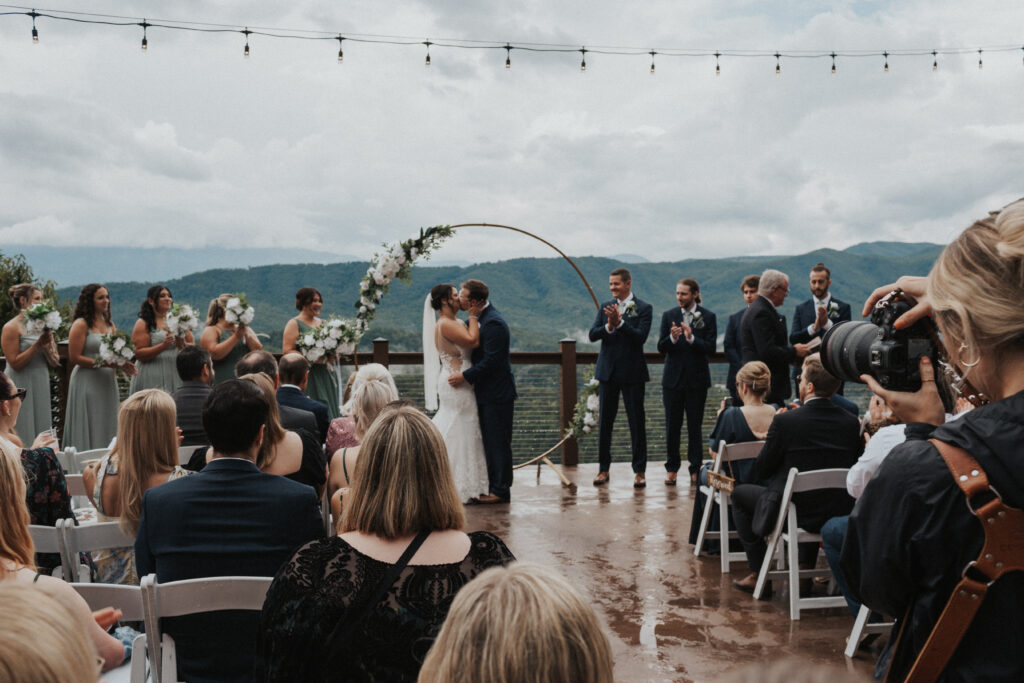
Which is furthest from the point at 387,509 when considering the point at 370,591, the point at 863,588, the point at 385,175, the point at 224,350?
the point at 385,175

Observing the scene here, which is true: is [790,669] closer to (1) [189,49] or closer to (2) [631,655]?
(2) [631,655]

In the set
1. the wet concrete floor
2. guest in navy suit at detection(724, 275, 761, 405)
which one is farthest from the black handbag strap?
guest in navy suit at detection(724, 275, 761, 405)

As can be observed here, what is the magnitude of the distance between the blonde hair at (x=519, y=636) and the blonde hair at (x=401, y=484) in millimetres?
882

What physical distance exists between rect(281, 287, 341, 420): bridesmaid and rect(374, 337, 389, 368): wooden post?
827 millimetres

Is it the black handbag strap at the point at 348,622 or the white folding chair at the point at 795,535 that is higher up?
the black handbag strap at the point at 348,622

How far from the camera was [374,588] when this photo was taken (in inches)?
72.6

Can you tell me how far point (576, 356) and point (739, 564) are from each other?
13.3 feet

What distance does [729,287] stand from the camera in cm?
2530

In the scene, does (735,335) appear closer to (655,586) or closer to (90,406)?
(655,586)

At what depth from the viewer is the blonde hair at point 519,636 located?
1017 millimetres

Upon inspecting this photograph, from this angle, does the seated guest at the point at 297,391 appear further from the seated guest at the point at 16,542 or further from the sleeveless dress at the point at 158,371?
the sleeveless dress at the point at 158,371

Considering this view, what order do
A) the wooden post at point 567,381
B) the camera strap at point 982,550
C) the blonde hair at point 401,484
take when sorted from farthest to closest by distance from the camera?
the wooden post at point 567,381, the blonde hair at point 401,484, the camera strap at point 982,550

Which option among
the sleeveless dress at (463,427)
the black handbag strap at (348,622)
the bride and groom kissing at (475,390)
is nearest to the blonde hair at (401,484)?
the black handbag strap at (348,622)

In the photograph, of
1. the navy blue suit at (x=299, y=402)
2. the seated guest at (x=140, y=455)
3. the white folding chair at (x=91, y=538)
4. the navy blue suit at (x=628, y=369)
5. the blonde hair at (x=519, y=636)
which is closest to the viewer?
the blonde hair at (x=519, y=636)
